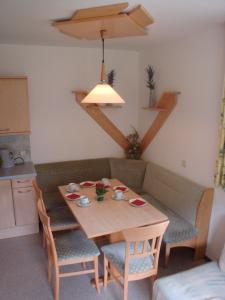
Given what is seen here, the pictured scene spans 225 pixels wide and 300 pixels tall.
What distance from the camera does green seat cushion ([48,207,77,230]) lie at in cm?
307

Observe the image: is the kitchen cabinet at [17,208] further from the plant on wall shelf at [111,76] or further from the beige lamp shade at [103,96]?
the plant on wall shelf at [111,76]

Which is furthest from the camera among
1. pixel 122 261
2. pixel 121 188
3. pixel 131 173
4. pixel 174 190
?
pixel 131 173

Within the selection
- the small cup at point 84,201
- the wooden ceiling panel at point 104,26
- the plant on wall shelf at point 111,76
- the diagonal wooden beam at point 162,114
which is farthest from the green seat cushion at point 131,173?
the wooden ceiling panel at point 104,26

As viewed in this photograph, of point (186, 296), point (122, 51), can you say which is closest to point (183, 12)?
point (122, 51)

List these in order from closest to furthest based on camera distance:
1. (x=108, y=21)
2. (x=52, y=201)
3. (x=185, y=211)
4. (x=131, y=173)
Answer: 1. (x=108, y=21)
2. (x=185, y=211)
3. (x=52, y=201)
4. (x=131, y=173)

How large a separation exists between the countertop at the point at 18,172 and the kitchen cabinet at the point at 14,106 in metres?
0.51

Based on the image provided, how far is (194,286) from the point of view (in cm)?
213

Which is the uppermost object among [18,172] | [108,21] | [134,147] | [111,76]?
[108,21]

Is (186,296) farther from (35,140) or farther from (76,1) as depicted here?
(35,140)

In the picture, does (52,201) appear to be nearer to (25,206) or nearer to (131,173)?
(25,206)

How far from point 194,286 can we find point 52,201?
2.15 meters

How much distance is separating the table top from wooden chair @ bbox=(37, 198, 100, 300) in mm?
294

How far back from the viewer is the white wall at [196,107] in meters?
2.81

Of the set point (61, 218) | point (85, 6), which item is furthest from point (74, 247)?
point (85, 6)
